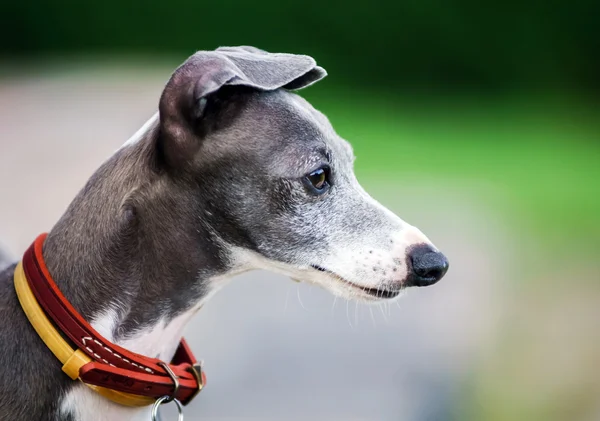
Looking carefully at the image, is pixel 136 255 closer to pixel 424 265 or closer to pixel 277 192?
pixel 277 192

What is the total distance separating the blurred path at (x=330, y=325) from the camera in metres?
3.35

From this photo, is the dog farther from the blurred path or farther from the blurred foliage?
the blurred foliage

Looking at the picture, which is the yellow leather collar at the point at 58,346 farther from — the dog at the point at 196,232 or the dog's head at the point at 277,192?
the dog's head at the point at 277,192

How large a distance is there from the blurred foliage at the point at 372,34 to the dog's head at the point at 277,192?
3987mm

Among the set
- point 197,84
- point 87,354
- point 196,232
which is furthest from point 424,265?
point 87,354

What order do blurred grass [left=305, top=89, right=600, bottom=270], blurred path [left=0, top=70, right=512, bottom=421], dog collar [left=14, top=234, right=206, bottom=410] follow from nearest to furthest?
dog collar [left=14, top=234, right=206, bottom=410], blurred path [left=0, top=70, right=512, bottom=421], blurred grass [left=305, top=89, right=600, bottom=270]

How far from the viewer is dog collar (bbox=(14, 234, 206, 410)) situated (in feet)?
5.21

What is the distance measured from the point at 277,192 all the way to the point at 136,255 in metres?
0.30

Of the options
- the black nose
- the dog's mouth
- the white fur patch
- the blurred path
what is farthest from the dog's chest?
the blurred path

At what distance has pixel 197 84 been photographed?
161 cm

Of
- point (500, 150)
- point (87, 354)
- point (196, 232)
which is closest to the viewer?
point (87, 354)

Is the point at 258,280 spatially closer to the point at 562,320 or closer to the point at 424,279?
the point at 562,320

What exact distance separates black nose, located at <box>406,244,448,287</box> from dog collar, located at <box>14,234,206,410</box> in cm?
50

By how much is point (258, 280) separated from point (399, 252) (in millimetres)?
2623
